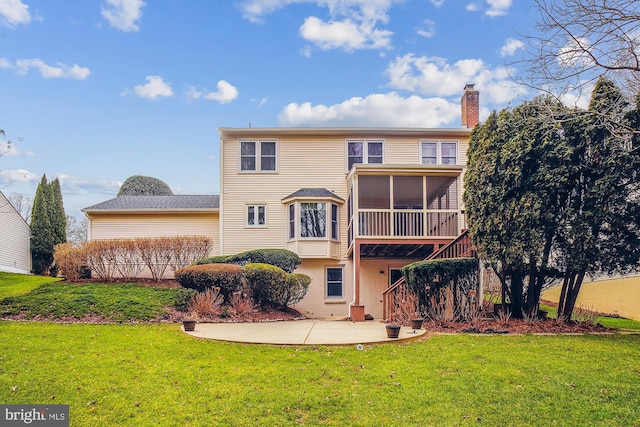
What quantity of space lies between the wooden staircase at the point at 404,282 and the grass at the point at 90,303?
5854 mm

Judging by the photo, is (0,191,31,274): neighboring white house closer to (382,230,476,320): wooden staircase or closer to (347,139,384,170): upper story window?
(347,139,384,170): upper story window

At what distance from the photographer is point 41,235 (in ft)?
79.2

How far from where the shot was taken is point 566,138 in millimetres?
10305

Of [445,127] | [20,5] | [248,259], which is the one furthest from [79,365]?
[445,127]

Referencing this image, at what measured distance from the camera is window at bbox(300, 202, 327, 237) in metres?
17.8

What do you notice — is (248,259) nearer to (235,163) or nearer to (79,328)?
(235,163)

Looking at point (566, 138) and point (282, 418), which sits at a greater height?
point (566, 138)

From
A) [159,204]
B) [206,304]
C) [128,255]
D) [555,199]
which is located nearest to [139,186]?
[159,204]

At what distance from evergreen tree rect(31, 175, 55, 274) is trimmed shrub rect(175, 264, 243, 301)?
14239 millimetres

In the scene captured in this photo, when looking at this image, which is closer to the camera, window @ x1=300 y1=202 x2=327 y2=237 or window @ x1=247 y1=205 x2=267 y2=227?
window @ x1=300 y1=202 x2=327 y2=237

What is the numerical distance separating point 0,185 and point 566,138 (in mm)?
15653

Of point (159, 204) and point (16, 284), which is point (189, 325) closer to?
point (16, 284)

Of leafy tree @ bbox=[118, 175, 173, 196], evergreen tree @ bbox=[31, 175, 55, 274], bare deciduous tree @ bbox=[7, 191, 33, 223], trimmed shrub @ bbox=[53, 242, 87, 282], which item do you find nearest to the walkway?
trimmed shrub @ bbox=[53, 242, 87, 282]

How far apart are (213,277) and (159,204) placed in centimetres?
765
